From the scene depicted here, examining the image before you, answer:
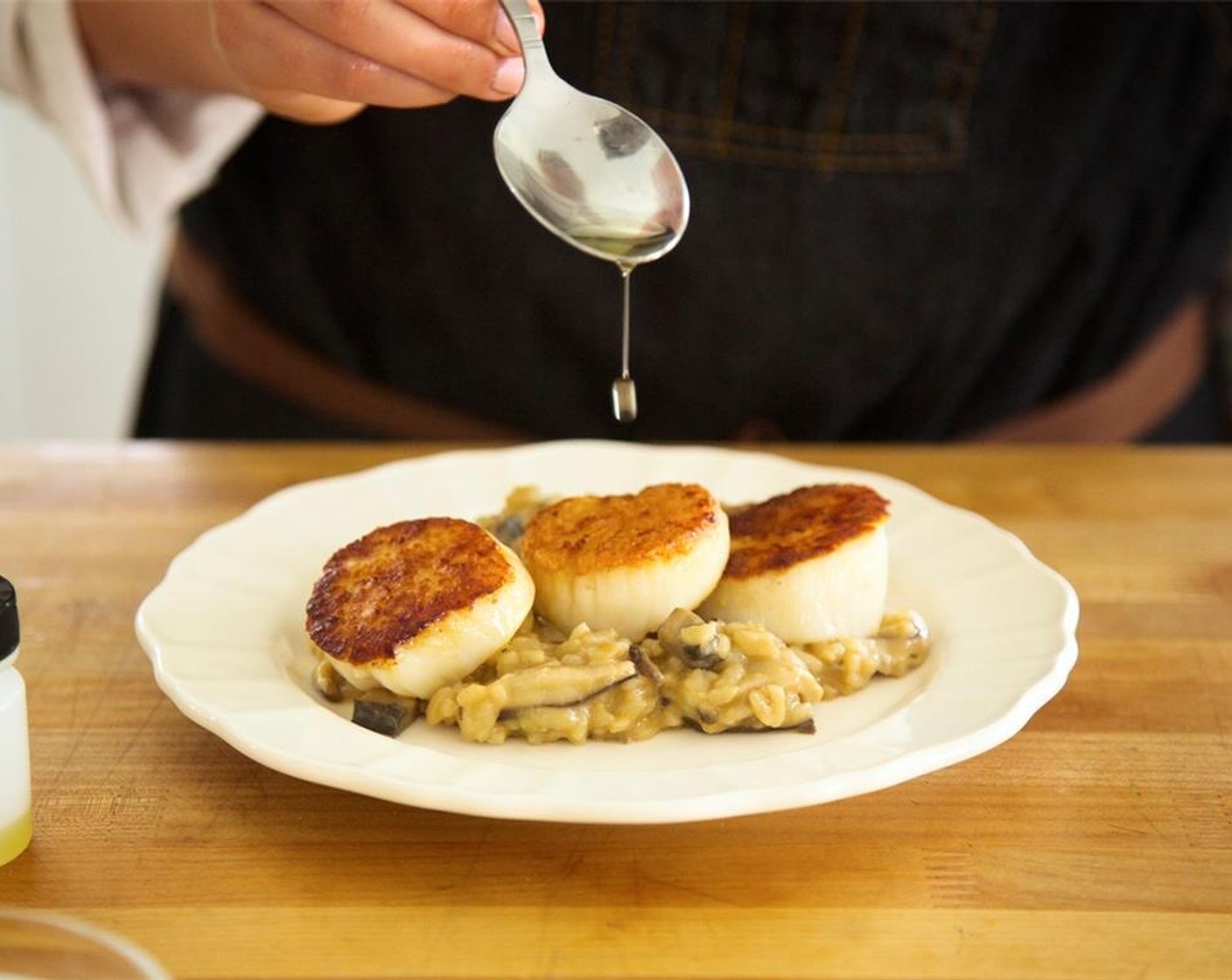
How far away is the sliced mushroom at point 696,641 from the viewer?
1.38 metres

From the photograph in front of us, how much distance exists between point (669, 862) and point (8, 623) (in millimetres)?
553

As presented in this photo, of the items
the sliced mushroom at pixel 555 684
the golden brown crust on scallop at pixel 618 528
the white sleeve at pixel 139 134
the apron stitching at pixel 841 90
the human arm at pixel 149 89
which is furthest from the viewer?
the apron stitching at pixel 841 90

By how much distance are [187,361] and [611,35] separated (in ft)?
3.37

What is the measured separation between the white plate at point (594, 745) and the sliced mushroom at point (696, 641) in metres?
0.07

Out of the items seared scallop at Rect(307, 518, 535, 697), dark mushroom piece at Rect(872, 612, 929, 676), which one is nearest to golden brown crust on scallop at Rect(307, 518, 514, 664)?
seared scallop at Rect(307, 518, 535, 697)

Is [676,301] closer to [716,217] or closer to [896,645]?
[716,217]

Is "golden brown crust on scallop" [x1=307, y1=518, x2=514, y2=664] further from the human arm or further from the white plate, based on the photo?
the human arm

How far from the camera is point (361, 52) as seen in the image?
1.53 metres

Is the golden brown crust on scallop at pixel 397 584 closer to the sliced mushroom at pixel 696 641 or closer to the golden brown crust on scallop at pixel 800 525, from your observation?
the sliced mushroom at pixel 696 641

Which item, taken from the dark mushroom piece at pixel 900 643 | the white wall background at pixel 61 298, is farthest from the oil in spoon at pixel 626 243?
the white wall background at pixel 61 298

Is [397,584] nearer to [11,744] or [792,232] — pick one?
[11,744]

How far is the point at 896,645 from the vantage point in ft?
4.96

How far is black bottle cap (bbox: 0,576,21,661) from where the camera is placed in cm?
115

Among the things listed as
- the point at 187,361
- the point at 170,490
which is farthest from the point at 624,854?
the point at 187,361
